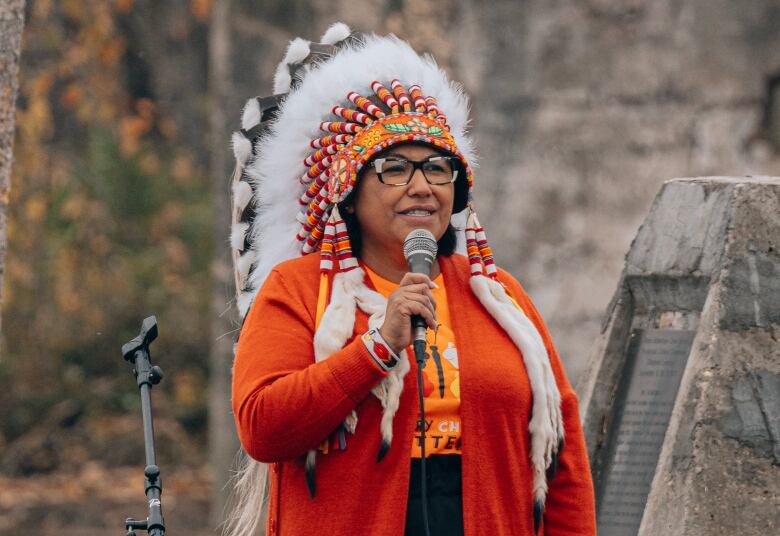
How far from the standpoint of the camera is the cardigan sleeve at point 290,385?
3822 mm

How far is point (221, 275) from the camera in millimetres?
10391

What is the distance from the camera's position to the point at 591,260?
11.5 metres

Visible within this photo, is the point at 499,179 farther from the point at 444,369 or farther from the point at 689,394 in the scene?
the point at 444,369

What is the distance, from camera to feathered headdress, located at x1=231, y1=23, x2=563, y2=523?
4.07 meters

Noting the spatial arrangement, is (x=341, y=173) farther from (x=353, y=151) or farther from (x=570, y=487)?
(x=570, y=487)

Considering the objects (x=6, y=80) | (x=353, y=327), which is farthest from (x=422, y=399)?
(x=6, y=80)

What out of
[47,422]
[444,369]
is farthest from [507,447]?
[47,422]

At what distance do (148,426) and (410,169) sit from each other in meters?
0.88

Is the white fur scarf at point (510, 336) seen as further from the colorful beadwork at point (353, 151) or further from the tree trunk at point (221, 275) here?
the tree trunk at point (221, 275)

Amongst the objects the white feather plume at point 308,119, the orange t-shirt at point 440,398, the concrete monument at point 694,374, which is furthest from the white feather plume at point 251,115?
the concrete monument at point 694,374

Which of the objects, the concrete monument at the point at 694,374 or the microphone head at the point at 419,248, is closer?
the microphone head at the point at 419,248

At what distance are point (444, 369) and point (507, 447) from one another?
24cm

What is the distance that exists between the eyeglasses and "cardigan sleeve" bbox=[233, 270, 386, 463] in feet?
1.30

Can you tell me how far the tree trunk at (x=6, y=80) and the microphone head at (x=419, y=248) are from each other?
5.05ft
